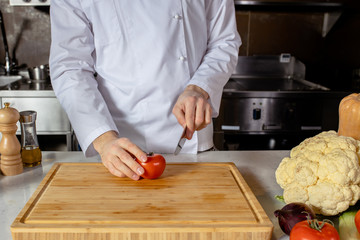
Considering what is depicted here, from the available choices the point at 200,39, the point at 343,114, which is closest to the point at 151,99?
the point at 200,39

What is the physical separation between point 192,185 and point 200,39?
2.00ft

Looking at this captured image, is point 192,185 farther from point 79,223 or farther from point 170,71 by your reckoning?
point 170,71

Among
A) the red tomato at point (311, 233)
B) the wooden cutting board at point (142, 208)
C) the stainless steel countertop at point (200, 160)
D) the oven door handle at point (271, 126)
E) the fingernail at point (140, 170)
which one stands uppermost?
the fingernail at point (140, 170)

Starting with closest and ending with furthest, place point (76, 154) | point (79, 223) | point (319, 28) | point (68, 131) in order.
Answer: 1. point (79, 223)
2. point (76, 154)
3. point (68, 131)
4. point (319, 28)

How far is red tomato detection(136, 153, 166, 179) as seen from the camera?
3.14 feet

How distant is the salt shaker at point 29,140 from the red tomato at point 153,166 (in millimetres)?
351

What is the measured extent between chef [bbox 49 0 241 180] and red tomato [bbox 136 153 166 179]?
0.83 feet

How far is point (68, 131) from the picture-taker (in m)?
2.38

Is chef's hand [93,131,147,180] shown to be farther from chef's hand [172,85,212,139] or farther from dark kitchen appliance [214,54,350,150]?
dark kitchen appliance [214,54,350,150]

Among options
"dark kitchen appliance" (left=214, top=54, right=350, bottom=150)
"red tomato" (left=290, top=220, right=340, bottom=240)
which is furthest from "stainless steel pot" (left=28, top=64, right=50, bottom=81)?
"red tomato" (left=290, top=220, right=340, bottom=240)

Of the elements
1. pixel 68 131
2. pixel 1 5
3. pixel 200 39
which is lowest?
pixel 68 131

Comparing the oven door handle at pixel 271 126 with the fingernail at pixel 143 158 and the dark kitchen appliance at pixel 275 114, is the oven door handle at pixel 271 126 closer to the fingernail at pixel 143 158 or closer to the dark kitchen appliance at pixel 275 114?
the dark kitchen appliance at pixel 275 114

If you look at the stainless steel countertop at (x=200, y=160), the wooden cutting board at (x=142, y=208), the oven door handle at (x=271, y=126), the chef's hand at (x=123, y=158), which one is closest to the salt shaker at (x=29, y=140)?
the stainless steel countertop at (x=200, y=160)

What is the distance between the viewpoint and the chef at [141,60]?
123 centimetres
